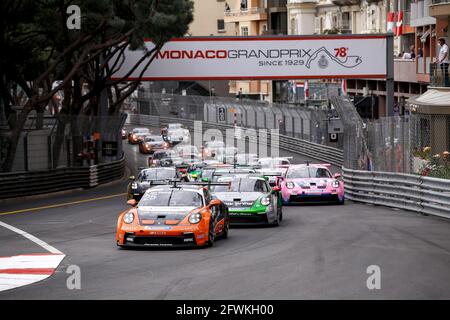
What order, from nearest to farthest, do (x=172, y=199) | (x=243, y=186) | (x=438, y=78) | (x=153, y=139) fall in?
(x=172, y=199), (x=243, y=186), (x=438, y=78), (x=153, y=139)

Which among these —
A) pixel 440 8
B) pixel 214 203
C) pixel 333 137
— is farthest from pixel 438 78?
pixel 214 203

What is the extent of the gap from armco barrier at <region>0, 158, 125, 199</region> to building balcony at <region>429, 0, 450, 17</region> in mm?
14980

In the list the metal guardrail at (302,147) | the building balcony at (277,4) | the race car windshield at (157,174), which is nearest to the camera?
the race car windshield at (157,174)

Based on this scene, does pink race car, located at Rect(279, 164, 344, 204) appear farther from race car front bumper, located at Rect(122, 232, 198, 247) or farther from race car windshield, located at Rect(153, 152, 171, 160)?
race car windshield, located at Rect(153, 152, 171, 160)

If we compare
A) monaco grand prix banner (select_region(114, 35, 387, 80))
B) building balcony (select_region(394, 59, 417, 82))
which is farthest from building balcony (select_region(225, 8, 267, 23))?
monaco grand prix banner (select_region(114, 35, 387, 80))

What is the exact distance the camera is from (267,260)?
16.7 meters

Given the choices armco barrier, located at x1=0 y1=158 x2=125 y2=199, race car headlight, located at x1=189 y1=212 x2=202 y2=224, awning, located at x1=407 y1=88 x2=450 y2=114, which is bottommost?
armco barrier, located at x1=0 y1=158 x2=125 y2=199

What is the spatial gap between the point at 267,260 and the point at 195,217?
263cm

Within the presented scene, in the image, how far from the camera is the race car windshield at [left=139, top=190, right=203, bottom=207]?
19791mm

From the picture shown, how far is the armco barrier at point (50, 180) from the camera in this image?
35.7 metres

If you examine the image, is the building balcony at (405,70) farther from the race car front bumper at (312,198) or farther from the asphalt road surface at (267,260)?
the asphalt road surface at (267,260)

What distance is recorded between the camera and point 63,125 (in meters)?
42.5

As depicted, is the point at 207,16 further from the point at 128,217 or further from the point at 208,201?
the point at 128,217

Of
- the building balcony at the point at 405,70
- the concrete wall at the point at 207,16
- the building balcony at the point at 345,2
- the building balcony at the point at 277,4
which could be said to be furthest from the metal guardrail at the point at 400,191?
the concrete wall at the point at 207,16
